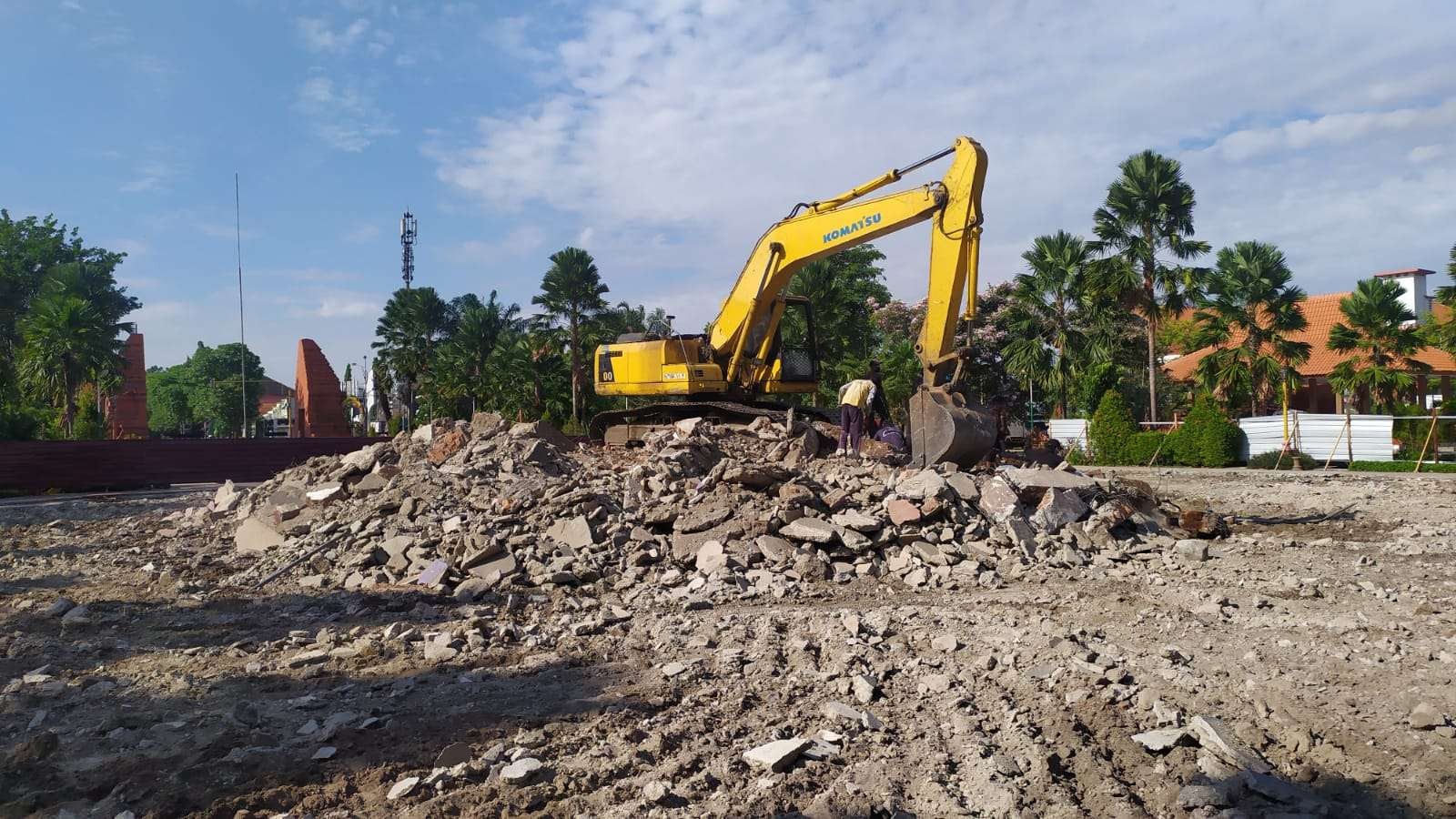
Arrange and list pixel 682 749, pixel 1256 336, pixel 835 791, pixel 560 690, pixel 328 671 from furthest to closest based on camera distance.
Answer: pixel 1256 336, pixel 328 671, pixel 560 690, pixel 682 749, pixel 835 791

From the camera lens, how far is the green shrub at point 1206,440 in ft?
74.4

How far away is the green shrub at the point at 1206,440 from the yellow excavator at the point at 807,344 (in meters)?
12.8

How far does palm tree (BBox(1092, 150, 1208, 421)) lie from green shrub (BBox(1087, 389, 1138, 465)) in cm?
245

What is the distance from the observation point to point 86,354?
36.3m

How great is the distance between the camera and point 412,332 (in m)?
47.0

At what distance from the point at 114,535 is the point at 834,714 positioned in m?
11.7

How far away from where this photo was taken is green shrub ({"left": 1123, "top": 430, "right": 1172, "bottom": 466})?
23844mm

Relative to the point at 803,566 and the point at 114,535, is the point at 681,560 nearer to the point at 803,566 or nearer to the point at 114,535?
the point at 803,566

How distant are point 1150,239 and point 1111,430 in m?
5.89

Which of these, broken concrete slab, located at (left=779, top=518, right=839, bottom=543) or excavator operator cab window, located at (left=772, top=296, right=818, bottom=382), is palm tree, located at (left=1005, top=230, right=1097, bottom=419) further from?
broken concrete slab, located at (left=779, top=518, right=839, bottom=543)

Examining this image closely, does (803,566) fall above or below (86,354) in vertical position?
below

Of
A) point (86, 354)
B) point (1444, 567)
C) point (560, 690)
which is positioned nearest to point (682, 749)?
point (560, 690)

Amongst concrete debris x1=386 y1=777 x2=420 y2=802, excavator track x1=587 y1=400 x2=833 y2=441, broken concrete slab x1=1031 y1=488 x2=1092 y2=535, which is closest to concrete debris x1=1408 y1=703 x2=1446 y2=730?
concrete debris x1=386 y1=777 x2=420 y2=802

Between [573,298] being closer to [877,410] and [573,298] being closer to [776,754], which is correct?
[877,410]
